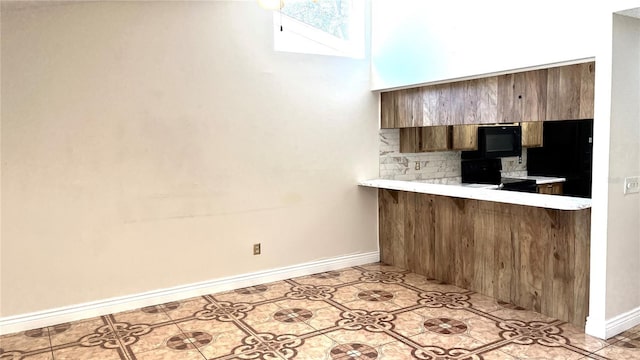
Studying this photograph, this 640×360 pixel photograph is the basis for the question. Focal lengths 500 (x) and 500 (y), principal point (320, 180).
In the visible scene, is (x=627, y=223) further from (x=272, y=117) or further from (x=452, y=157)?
(x=272, y=117)

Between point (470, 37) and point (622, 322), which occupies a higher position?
point (470, 37)

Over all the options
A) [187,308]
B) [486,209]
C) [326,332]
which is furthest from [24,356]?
[486,209]

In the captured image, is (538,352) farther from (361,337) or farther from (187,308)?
(187,308)

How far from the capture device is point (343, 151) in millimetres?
5180

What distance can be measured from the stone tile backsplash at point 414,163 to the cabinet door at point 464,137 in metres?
0.27

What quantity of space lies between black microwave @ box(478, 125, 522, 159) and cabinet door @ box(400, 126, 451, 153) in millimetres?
Answer: 430

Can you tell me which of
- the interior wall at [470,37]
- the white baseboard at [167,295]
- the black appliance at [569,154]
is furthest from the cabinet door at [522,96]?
the black appliance at [569,154]

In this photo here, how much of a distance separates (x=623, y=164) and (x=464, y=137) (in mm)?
2298

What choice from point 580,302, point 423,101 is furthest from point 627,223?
point 423,101

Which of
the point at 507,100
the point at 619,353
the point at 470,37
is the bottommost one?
the point at 619,353

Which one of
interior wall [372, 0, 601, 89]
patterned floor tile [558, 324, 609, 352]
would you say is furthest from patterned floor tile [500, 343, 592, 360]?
interior wall [372, 0, 601, 89]

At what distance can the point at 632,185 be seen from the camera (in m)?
3.39

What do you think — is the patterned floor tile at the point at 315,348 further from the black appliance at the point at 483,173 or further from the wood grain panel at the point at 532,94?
the black appliance at the point at 483,173

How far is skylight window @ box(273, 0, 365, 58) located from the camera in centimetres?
483
